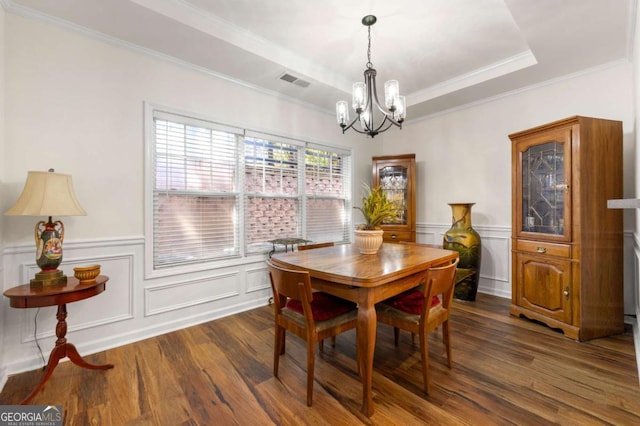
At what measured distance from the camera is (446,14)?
241cm

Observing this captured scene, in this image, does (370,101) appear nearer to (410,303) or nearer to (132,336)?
(410,303)

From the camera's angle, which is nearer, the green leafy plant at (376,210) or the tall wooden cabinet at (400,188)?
the green leafy plant at (376,210)

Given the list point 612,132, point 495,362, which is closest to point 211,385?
point 495,362

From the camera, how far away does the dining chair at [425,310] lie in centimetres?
178

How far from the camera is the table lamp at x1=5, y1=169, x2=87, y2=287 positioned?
1859 millimetres

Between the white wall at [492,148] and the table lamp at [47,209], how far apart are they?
4.27 meters

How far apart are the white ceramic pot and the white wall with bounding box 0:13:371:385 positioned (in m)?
1.72

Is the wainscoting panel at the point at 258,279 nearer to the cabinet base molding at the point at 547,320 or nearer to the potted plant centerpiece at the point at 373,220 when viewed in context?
the potted plant centerpiece at the point at 373,220

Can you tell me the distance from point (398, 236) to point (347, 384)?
287cm

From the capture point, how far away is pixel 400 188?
4.49 meters

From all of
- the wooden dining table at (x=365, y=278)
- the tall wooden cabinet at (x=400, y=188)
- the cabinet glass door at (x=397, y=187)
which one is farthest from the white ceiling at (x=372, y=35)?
the wooden dining table at (x=365, y=278)

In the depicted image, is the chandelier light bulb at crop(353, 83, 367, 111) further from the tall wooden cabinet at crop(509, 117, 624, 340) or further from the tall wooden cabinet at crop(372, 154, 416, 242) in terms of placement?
the tall wooden cabinet at crop(372, 154, 416, 242)

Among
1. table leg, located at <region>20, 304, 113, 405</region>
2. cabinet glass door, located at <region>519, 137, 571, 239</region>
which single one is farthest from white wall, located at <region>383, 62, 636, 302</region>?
table leg, located at <region>20, 304, 113, 405</region>

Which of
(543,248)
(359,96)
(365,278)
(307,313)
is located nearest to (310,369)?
(307,313)
